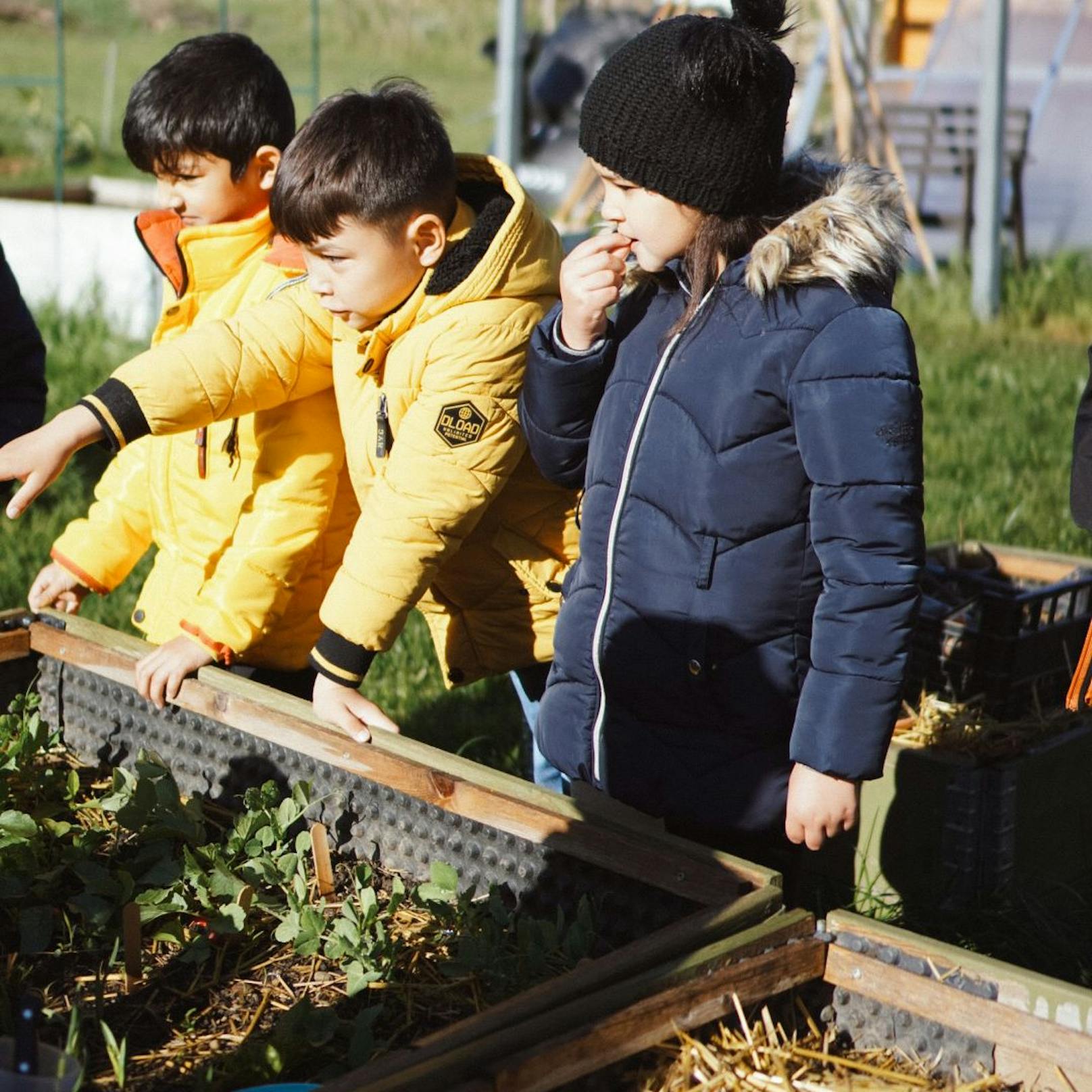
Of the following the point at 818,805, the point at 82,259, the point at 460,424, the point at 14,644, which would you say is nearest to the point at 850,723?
the point at 818,805

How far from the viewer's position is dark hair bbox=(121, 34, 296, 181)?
2.96 metres

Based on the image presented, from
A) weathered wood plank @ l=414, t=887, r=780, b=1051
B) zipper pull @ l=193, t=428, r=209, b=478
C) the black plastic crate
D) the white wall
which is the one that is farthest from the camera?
the white wall

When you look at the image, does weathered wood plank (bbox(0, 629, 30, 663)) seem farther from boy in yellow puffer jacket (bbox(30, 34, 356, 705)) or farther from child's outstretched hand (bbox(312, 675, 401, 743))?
child's outstretched hand (bbox(312, 675, 401, 743))

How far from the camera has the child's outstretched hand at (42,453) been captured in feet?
8.13

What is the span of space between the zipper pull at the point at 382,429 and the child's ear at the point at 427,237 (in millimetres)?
233

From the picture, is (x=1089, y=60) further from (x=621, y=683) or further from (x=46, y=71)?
(x=46, y=71)

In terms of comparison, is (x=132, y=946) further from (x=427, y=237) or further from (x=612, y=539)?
(x=427, y=237)

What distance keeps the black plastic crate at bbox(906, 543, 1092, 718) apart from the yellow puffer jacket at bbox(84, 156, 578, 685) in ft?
4.01

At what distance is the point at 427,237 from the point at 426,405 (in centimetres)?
28

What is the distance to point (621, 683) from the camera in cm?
239

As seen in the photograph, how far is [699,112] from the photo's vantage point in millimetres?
2232

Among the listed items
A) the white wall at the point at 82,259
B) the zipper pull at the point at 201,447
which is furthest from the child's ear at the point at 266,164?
the white wall at the point at 82,259

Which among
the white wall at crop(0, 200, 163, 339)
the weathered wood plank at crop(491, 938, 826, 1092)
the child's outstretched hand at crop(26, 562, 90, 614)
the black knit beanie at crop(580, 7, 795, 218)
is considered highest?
the black knit beanie at crop(580, 7, 795, 218)

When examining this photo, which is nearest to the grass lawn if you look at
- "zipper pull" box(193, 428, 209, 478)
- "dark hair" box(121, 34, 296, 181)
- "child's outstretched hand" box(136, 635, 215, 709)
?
"dark hair" box(121, 34, 296, 181)
